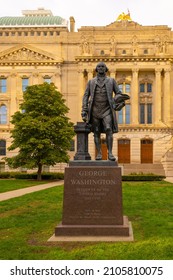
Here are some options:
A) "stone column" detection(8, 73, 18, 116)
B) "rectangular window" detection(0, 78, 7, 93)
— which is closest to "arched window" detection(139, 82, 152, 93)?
"stone column" detection(8, 73, 18, 116)

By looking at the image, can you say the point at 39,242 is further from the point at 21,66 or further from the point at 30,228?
the point at 21,66

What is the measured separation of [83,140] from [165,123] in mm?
48072

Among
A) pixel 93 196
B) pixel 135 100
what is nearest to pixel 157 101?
pixel 135 100

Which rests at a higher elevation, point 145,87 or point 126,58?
point 126,58

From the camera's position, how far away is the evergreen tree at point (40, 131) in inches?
1596

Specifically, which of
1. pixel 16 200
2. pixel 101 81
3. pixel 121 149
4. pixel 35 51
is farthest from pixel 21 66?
pixel 101 81

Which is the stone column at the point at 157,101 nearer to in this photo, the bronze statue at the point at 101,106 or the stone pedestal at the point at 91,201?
the bronze statue at the point at 101,106

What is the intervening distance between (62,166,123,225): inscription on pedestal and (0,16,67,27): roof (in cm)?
5735

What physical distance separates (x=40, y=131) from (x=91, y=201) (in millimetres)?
29643

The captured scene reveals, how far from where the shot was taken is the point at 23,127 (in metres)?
40.8

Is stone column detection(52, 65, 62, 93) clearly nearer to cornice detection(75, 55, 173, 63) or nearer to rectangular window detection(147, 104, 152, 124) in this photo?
cornice detection(75, 55, 173, 63)

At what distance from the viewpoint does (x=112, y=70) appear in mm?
59594

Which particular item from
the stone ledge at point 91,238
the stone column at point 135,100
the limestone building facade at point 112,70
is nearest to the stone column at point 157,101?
the limestone building facade at point 112,70

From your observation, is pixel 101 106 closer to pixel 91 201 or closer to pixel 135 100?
pixel 91 201
